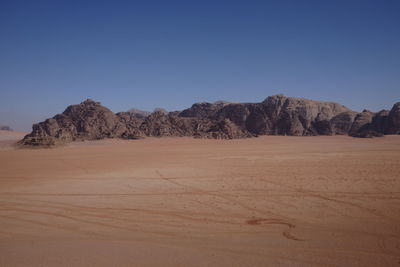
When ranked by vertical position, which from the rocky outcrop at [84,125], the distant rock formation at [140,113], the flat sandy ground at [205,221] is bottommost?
the flat sandy ground at [205,221]

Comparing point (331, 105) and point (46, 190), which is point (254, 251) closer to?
point (46, 190)

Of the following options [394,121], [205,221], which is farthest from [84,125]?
[394,121]

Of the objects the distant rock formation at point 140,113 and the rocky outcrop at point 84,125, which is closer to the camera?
the rocky outcrop at point 84,125

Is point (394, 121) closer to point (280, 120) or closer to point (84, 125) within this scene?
point (280, 120)

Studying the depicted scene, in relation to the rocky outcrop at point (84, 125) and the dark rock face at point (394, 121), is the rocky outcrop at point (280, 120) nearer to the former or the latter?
the dark rock face at point (394, 121)

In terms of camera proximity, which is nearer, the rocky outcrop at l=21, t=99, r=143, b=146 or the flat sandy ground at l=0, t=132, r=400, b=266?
the flat sandy ground at l=0, t=132, r=400, b=266

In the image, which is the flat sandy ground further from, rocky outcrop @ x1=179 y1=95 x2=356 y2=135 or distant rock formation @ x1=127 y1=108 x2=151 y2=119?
distant rock formation @ x1=127 y1=108 x2=151 y2=119

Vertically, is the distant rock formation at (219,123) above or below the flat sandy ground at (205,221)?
above

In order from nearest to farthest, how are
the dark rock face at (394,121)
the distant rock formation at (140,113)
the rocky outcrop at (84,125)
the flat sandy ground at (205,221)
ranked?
the flat sandy ground at (205,221), the rocky outcrop at (84,125), the dark rock face at (394,121), the distant rock formation at (140,113)

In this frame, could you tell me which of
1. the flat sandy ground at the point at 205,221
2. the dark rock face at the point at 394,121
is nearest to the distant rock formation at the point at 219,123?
the dark rock face at the point at 394,121

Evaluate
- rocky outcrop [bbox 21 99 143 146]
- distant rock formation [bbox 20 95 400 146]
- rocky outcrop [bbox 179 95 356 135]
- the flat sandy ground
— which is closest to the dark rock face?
distant rock formation [bbox 20 95 400 146]
